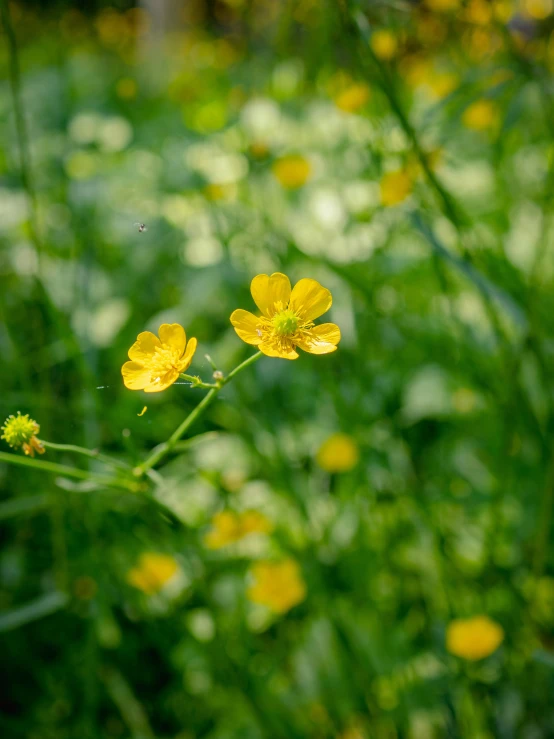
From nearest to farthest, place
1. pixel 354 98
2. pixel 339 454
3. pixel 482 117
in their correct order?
pixel 339 454 → pixel 354 98 → pixel 482 117

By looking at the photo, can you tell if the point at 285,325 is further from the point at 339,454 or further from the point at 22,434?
the point at 339,454

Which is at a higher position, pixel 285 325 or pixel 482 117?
A: pixel 482 117

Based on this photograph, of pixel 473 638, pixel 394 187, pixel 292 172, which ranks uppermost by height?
pixel 292 172

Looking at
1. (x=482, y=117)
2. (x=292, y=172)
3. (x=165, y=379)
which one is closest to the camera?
(x=165, y=379)

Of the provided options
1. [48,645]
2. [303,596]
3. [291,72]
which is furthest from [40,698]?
[291,72]

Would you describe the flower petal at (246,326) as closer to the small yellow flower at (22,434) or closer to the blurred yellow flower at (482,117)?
the small yellow flower at (22,434)

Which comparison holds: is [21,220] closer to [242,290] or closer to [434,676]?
[242,290]

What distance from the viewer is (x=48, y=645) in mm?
1009

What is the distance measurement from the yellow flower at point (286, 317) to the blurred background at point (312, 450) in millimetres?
194

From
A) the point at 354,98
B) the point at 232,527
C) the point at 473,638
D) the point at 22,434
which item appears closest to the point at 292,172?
the point at 354,98

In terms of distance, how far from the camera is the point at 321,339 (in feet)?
1.49

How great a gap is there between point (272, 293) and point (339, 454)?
2.16 ft

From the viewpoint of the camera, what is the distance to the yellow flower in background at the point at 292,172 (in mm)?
1433

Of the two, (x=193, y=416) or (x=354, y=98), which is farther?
(x=354, y=98)
